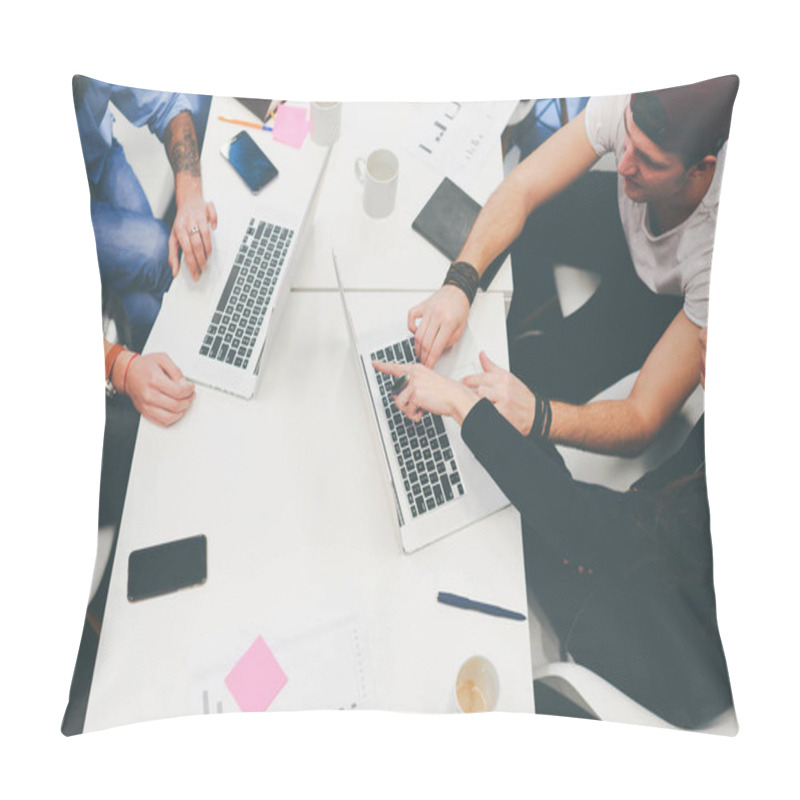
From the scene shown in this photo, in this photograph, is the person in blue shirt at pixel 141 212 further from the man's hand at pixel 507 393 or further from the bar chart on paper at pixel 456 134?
the man's hand at pixel 507 393

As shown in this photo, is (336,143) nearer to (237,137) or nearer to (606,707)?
(237,137)

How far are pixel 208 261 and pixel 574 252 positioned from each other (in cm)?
71

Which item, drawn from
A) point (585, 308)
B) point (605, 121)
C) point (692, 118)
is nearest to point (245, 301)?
point (585, 308)

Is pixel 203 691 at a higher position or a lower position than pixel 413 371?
lower

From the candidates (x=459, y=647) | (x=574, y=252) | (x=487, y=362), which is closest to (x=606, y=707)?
(x=459, y=647)

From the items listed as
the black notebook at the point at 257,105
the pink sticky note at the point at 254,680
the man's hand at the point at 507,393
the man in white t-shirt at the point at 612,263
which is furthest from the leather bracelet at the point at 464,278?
the pink sticky note at the point at 254,680

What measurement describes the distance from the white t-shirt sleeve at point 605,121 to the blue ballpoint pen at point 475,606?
0.87 m

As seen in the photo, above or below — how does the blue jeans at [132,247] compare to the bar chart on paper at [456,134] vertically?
below

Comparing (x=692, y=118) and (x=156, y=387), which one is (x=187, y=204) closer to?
(x=156, y=387)

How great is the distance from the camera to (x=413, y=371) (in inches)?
48.8

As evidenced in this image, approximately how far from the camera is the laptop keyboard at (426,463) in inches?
48.1

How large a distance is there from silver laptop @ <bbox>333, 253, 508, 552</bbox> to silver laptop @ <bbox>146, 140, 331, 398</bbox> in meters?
0.14

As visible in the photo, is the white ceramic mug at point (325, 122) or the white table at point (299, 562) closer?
the white table at point (299, 562)

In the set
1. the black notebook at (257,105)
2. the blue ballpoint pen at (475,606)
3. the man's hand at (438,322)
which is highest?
the black notebook at (257,105)
